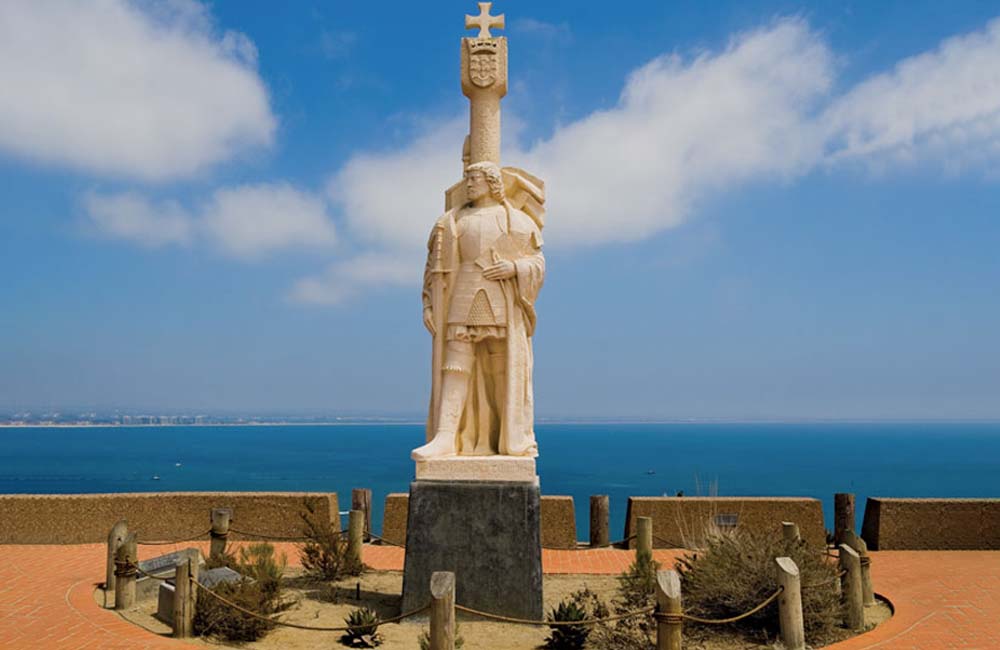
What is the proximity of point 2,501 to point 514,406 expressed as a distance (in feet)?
27.3

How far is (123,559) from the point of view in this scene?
739 cm

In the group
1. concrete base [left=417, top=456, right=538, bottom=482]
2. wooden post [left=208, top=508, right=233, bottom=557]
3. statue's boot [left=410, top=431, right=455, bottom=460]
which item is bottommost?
wooden post [left=208, top=508, right=233, bottom=557]

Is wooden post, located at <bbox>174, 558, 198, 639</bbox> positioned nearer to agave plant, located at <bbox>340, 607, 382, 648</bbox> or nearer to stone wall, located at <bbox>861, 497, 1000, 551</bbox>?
agave plant, located at <bbox>340, 607, 382, 648</bbox>

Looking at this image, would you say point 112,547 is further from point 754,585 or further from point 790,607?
point 790,607

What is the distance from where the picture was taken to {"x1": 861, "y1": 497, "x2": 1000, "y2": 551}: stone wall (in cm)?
1092

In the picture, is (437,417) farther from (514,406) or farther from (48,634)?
(48,634)

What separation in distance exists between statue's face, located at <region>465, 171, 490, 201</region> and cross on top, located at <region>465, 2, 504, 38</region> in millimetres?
1823

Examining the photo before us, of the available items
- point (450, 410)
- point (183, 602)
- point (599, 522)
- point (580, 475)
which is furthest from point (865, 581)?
point (580, 475)

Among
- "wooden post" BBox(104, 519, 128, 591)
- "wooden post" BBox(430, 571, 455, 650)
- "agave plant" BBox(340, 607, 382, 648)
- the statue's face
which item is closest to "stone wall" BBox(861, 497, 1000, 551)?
the statue's face

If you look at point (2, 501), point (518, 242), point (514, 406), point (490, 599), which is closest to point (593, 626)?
point (490, 599)

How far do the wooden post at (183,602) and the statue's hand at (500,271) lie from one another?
4.01m

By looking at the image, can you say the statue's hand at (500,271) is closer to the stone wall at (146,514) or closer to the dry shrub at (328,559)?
the dry shrub at (328,559)

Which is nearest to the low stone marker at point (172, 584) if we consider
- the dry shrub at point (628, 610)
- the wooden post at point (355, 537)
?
the wooden post at point (355, 537)

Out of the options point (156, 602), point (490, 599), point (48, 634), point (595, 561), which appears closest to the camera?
point (48, 634)
